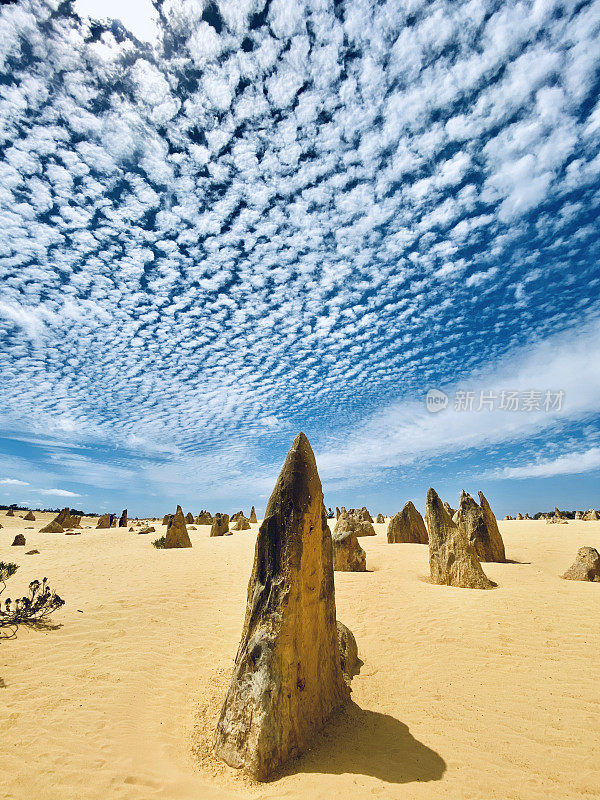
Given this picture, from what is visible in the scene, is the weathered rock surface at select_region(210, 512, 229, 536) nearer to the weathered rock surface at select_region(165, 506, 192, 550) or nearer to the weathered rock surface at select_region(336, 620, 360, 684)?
the weathered rock surface at select_region(165, 506, 192, 550)

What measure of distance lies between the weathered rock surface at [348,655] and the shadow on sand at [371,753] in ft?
4.59

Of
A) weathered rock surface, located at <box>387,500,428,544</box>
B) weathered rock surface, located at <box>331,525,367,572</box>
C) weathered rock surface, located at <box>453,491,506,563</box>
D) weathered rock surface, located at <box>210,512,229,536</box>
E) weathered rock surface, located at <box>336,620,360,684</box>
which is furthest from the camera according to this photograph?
weathered rock surface, located at <box>210,512,229,536</box>

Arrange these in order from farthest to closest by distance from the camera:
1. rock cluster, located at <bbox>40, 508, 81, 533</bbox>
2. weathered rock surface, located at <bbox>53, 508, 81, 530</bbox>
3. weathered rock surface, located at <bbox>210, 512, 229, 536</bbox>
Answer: weathered rock surface, located at <bbox>53, 508, 81, 530</bbox> → rock cluster, located at <bbox>40, 508, 81, 533</bbox> → weathered rock surface, located at <bbox>210, 512, 229, 536</bbox>

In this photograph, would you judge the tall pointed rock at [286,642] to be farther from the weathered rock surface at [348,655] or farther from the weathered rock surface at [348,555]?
the weathered rock surface at [348,555]

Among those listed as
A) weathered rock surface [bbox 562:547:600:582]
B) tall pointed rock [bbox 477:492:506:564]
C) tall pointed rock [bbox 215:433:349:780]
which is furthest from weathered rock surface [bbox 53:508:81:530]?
weathered rock surface [bbox 562:547:600:582]

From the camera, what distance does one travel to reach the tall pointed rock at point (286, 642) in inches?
179

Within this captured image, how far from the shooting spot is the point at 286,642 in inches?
190

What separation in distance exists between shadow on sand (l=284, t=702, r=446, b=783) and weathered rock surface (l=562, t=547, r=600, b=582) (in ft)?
34.2

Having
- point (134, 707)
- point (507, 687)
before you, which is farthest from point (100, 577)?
point (507, 687)

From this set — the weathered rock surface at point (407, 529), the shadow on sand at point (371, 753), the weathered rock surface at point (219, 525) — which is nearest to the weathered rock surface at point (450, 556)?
the shadow on sand at point (371, 753)

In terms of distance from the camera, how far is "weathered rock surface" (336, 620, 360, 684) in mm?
6863

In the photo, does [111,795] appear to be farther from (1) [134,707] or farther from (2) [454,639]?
(2) [454,639]

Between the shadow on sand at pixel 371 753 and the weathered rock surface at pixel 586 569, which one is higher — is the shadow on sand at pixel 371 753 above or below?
below

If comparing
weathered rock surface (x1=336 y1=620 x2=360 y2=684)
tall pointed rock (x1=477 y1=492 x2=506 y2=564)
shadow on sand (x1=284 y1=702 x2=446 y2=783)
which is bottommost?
shadow on sand (x1=284 y1=702 x2=446 y2=783)
